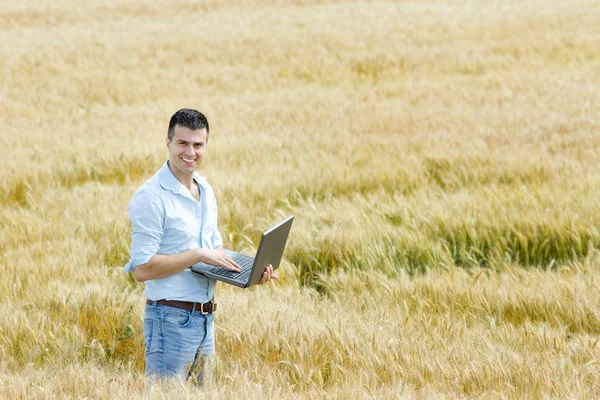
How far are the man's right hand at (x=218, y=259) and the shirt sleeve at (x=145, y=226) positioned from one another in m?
0.22

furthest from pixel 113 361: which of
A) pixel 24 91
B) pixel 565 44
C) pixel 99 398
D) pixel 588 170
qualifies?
pixel 565 44

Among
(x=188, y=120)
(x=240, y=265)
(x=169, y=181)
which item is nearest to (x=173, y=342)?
(x=240, y=265)

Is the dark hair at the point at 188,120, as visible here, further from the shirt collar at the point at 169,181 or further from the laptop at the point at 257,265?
the laptop at the point at 257,265

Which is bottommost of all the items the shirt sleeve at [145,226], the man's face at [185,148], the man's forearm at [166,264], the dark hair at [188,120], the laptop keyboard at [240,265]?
the laptop keyboard at [240,265]

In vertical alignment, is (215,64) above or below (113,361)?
above

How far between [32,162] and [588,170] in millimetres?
5885

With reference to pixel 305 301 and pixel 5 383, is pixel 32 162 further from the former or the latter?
pixel 5 383

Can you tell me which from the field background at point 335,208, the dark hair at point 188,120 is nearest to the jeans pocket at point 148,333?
the field background at point 335,208

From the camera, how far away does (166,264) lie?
10.4 feet

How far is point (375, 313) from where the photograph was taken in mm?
4219

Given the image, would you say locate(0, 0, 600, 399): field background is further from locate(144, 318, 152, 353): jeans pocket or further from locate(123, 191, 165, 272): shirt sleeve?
locate(123, 191, 165, 272): shirt sleeve

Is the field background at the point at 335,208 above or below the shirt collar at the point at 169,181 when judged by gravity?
below

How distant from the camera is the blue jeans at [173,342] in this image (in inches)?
127

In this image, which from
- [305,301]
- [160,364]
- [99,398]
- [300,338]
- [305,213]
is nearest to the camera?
[99,398]
